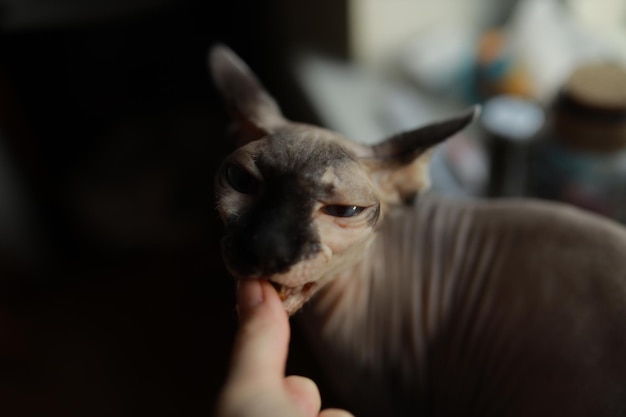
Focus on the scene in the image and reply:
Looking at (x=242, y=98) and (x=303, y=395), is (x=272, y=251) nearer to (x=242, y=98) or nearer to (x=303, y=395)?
(x=303, y=395)

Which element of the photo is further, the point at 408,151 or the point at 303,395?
the point at 408,151

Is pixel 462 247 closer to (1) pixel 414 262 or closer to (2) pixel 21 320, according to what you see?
(1) pixel 414 262

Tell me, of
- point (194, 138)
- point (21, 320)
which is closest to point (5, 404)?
point (21, 320)

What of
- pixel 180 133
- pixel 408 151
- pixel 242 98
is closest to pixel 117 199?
pixel 180 133

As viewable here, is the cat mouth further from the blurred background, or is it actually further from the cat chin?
the blurred background

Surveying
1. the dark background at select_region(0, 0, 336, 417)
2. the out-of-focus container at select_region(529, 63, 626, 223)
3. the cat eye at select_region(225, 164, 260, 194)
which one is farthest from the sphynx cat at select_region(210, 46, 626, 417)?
the dark background at select_region(0, 0, 336, 417)

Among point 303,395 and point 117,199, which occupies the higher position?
point 303,395
